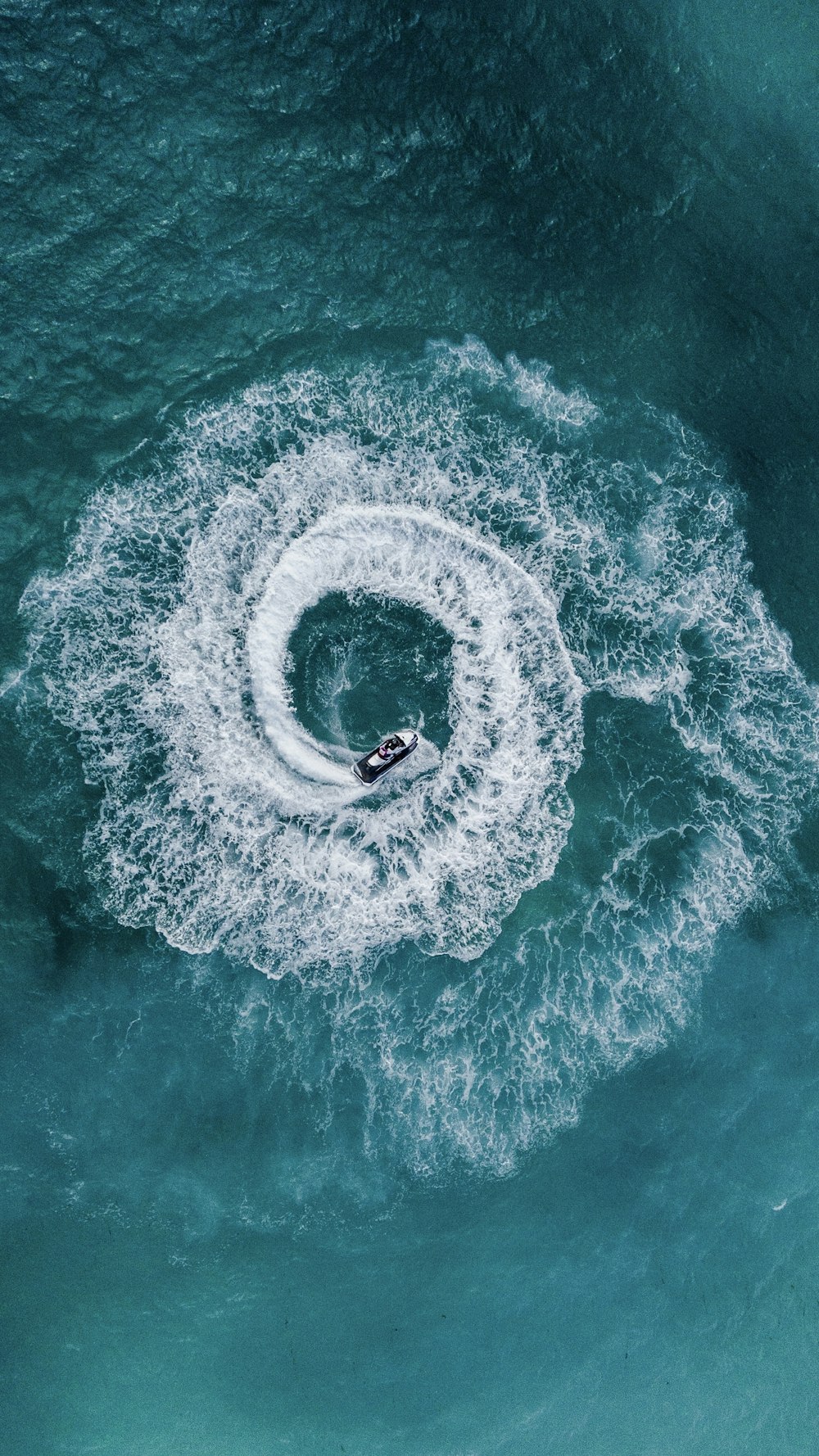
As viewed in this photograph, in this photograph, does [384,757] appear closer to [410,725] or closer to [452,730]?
[410,725]

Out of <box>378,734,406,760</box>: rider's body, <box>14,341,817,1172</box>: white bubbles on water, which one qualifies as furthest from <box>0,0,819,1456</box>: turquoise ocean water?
<box>378,734,406,760</box>: rider's body

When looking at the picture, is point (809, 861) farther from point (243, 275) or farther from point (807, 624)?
point (243, 275)

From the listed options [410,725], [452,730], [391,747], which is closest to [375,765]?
[391,747]

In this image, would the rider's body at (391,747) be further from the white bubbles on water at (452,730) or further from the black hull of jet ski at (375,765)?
the white bubbles on water at (452,730)

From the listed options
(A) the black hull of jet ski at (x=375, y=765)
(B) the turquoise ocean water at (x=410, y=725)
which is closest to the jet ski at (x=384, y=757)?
(A) the black hull of jet ski at (x=375, y=765)

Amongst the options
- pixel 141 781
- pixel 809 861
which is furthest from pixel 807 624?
pixel 141 781

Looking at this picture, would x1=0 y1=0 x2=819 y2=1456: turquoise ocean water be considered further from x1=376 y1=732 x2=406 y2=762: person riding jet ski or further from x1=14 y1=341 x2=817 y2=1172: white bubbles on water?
x1=376 y1=732 x2=406 y2=762: person riding jet ski
